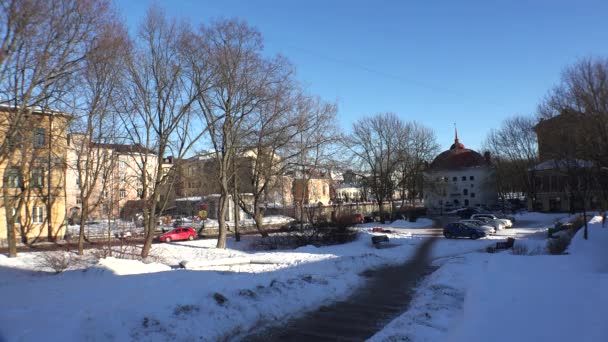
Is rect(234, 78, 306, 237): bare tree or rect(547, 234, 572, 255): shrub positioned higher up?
rect(234, 78, 306, 237): bare tree

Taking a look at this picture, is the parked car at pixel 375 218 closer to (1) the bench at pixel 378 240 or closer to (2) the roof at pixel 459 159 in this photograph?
(1) the bench at pixel 378 240

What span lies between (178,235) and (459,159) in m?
66.7

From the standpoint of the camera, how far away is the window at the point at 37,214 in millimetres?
35250

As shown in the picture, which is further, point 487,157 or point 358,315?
point 487,157

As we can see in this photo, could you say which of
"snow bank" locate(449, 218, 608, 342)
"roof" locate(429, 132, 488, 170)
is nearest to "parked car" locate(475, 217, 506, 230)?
"snow bank" locate(449, 218, 608, 342)

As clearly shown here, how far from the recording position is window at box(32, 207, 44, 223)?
3525 cm

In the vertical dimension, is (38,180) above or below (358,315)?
above

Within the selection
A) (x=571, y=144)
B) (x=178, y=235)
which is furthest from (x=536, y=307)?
(x=178, y=235)

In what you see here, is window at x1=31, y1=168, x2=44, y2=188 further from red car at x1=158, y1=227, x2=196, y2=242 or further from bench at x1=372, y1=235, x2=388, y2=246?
bench at x1=372, y1=235, x2=388, y2=246

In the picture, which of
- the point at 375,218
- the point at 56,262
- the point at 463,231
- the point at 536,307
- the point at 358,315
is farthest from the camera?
the point at 375,218

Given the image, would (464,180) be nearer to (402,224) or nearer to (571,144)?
(402,224)

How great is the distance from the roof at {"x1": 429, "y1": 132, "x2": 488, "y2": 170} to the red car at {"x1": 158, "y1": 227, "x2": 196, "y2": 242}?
189 feet

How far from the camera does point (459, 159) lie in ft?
283

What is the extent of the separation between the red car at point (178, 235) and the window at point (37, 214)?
10.4 m
